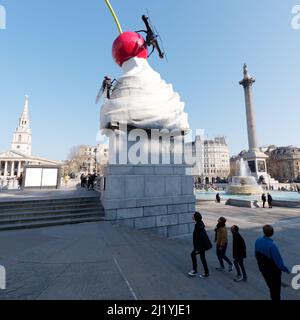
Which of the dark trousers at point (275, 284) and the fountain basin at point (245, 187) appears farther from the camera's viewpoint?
the fountain basin at point (245, 187)

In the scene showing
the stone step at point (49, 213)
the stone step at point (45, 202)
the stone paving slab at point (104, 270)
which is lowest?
the stone paving slab at point (104, 270)

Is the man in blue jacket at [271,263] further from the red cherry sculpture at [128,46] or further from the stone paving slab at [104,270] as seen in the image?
the red cherry sculpture at [128,46]

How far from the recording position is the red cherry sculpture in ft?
37.3

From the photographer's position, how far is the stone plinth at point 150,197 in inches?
353

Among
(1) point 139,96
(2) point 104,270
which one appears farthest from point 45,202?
(1) point 139,96

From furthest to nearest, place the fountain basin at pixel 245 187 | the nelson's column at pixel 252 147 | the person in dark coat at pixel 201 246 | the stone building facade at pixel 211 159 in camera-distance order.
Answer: the stone building facade at pixel 211 159, the nelson's column at pixel 252 147, the fountain basin at pixel 245 187, the person in dark coat at pixel 201 246

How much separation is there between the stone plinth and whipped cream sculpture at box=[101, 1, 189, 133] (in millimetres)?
2429

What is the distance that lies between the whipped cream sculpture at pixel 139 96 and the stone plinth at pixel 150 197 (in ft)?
7.97

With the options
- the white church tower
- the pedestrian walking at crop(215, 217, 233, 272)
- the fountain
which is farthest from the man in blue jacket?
the white church tower

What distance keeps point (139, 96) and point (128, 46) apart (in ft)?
11.6

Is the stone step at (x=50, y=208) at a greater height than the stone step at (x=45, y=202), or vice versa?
the stone step at (x=45, y=202)

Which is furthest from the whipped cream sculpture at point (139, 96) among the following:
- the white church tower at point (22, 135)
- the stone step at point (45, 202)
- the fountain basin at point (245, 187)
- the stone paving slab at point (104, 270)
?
the white church tower at point (22, 135)

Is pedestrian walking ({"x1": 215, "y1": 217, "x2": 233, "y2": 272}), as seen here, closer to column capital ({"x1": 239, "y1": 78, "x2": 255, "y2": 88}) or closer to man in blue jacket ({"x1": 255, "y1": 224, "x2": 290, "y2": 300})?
man in blue jacket ({"x1": 255, "y1": 224, "x2": 290, "y2": 300})

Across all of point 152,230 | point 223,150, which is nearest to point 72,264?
point 152,230
